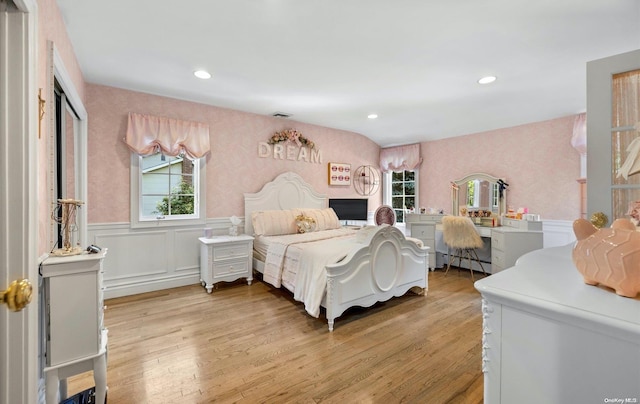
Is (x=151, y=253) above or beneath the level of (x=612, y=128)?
beneath

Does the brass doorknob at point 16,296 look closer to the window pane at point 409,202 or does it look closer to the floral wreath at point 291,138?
the floral wreath at point 291,138

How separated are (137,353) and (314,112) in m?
3.52

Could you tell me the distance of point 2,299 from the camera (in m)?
0.87

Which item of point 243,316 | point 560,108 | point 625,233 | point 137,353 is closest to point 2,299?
point 137,353

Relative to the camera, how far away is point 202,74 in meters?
2.93

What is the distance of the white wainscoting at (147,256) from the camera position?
10.7 feet

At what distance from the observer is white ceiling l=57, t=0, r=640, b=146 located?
74.6 inches

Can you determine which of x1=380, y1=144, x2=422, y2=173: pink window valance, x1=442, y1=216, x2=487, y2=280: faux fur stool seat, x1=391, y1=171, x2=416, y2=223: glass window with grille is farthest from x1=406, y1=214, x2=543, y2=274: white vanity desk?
x1=380, y1=144, x2=422, y2=173: pink window valance

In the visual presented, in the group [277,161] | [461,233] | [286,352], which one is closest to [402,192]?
[461,233]

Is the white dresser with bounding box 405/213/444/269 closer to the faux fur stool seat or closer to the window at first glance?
the faux fur stool seat

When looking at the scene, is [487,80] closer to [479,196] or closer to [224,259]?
[479,196]

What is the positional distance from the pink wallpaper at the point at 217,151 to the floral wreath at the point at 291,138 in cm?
10

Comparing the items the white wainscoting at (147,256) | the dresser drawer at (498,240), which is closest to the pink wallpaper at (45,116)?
the white wainscoting at (147,256)

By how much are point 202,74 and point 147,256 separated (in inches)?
89.0
